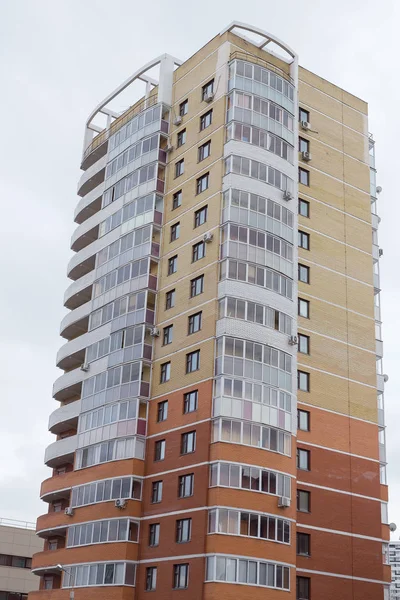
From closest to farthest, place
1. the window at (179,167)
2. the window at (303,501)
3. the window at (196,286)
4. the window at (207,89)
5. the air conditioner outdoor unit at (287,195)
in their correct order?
the window at (303,501) < the window at (196,286) < the air conditioner outdoor unit at (287,195) < the window at (207,89) < the window at (179,167)

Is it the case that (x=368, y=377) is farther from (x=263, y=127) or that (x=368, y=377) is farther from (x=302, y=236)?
(x=263, y=127)

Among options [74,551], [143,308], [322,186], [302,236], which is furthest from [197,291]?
[74,551]

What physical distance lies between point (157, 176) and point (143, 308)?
32.6 ft

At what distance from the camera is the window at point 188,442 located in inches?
1997

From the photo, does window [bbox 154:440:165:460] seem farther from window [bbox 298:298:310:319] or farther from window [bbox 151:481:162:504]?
window [bbox 298:298:310:319]

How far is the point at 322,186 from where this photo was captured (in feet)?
199

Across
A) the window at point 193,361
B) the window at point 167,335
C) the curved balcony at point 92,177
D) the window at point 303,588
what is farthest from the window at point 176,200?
the window at point 303,588

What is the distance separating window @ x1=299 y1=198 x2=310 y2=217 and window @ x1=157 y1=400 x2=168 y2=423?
51.8 feet

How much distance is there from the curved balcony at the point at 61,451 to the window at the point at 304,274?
61.1 ft

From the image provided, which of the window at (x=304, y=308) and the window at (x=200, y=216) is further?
the window at (x=200, y=216)

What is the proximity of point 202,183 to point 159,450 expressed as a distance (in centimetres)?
1754

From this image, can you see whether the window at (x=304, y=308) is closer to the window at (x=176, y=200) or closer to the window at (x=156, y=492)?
the window at (x=176, y=200)

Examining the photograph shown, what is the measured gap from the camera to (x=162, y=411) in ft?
178

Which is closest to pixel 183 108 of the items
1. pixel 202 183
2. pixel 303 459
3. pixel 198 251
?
pixel 202 183
